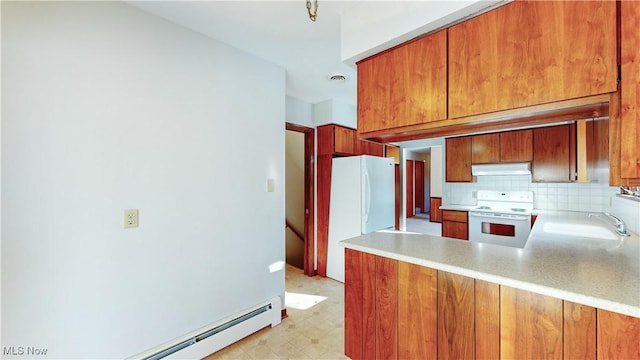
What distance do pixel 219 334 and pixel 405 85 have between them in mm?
2222

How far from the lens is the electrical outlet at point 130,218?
1604mm

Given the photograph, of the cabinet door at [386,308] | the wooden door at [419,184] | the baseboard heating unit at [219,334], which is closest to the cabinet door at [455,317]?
the cabinet door at [386,308]

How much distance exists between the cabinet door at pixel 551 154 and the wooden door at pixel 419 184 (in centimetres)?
553

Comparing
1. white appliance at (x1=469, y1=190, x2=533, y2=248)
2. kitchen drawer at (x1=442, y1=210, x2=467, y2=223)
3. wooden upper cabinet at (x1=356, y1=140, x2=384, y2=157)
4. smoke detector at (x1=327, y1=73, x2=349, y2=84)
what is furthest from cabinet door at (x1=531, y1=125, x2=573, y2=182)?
smoke detector at (x1=327, y1=73, x2=349, y2=84)

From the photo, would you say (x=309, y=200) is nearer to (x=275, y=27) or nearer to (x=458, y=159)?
(x=275, y=27)

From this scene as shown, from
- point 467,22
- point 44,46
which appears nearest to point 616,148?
point 467,22

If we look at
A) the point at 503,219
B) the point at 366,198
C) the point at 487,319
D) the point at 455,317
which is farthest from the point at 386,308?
the point at 503,219

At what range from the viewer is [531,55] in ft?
3.80

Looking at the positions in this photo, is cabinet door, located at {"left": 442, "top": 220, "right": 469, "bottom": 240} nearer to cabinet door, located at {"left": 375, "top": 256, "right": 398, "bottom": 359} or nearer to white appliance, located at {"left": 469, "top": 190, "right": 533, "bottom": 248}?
white appliance, located at {"left": 469, "top": 190, "right": 533, "bottom": 248}

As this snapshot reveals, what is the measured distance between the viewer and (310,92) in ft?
10.3

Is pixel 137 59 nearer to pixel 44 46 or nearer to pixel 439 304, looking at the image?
pixel 44 46

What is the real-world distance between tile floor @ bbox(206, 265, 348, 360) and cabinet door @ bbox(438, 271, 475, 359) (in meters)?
1.00

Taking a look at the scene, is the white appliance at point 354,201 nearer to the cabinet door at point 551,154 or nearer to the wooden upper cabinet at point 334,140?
the wooden upper cabinet at point 334,140

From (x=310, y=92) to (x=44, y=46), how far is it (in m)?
2.26
